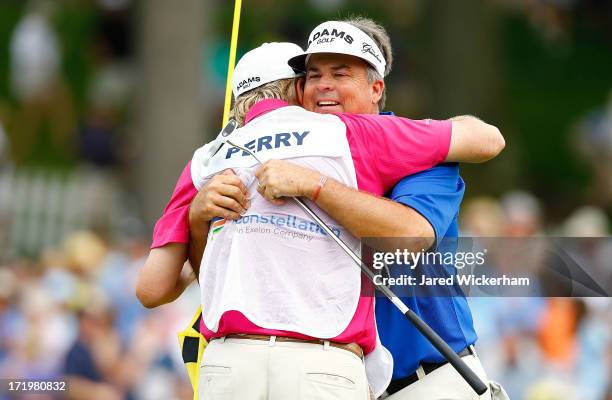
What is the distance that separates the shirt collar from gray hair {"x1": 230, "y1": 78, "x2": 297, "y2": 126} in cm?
7

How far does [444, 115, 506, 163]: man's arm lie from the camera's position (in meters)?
6.30

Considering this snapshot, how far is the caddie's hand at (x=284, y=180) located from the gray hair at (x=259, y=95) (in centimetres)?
49

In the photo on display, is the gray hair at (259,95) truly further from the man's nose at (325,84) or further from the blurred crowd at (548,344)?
the blurred crowd at (548,344)

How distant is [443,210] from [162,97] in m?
11.5

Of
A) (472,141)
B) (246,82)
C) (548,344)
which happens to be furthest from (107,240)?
(472,141)

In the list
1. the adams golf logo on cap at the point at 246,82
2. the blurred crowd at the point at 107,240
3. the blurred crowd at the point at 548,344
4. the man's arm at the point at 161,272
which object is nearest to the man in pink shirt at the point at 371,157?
the adams golf logo on cap at the point at 246,82

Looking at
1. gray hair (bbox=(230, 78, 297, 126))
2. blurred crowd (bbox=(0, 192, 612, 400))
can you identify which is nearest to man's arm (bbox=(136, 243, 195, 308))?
gray hair (bbox=(230, 78, 297, 126))

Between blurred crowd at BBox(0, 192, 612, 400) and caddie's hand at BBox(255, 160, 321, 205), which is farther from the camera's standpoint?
blurred crowd at BBox(0, 192, 612, 400)

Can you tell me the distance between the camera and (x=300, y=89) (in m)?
6.62

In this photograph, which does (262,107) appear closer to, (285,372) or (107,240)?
(285,372)

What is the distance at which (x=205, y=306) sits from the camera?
617 centimetres

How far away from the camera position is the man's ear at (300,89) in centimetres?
661

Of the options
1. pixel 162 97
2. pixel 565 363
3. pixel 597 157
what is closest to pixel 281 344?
pixel 565 363

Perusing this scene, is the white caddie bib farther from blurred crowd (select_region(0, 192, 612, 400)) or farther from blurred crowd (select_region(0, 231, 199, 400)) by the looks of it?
blurred crowd (select_region(0, 231, 199, 400))
